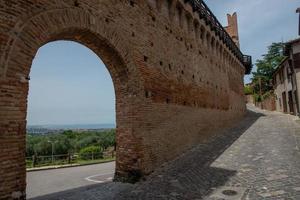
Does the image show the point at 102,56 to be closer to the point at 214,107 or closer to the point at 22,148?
the point at 22,148

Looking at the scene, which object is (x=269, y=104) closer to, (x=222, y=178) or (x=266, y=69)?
(x=266, y=69)

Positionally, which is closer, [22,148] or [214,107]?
[22,148]

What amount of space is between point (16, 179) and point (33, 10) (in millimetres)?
3151

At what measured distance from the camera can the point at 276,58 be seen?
41094mm

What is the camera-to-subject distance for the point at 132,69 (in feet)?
27.2

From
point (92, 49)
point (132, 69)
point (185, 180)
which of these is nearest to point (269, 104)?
point (185, 180)

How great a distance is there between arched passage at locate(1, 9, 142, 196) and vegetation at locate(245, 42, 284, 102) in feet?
121

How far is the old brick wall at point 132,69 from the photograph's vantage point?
15.3ft

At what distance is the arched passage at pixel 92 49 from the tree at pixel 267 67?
122ft

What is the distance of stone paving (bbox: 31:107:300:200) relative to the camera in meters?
6.69

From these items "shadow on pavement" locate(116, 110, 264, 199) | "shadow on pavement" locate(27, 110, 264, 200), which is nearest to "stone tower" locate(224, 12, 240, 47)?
"shadow on pavement" locate(116, 110, 264, 199)

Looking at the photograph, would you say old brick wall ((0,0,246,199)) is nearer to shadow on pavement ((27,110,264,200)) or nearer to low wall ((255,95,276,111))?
shadow on pavement ((27,110,264,200))

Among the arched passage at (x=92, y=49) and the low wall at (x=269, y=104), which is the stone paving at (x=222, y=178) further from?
the low wall at (x=269, y=104)

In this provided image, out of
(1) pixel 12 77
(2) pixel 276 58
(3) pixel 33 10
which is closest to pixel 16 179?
(1) pixel 12 77
